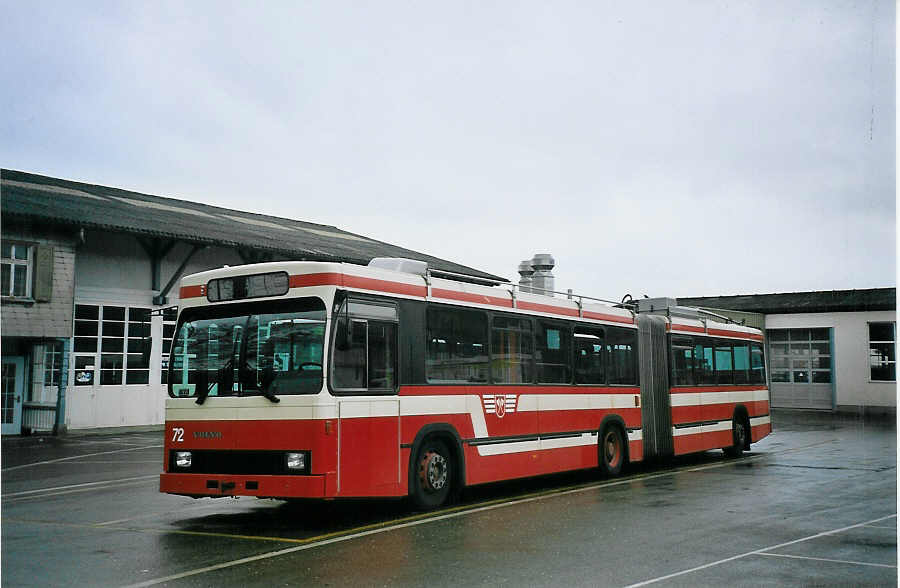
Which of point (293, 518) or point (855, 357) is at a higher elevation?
point (855, 357)

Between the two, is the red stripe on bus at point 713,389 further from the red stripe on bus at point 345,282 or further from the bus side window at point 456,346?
the red stripe on bus at point 345,282

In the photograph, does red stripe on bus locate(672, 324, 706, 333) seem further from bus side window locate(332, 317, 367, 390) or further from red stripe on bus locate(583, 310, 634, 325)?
bus side window locate(332, 317, 367, 390)

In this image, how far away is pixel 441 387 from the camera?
37.3ft

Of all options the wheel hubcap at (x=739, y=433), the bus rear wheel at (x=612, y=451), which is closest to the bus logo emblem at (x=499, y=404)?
the bus rear wheel at (x=612, y=451)

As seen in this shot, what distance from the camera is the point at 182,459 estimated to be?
10156 millimetres

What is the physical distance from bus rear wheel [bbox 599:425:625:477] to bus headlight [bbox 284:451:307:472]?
6744 millimetres

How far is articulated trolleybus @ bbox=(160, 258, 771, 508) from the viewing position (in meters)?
9.63

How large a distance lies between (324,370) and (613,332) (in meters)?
7.41

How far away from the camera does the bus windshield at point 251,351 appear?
9688mm

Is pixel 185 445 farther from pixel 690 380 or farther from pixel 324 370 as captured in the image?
pixel 690 380

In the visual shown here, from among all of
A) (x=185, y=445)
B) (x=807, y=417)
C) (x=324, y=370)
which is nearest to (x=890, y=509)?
(x=324, y=370)

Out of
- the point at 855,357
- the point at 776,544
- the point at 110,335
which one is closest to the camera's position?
the point at 776,544

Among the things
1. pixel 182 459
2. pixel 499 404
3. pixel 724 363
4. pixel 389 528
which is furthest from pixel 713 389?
pixel 182 459

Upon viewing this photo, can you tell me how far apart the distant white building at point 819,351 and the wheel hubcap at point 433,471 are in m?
31.0
